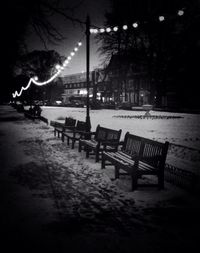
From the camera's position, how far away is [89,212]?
207 inches

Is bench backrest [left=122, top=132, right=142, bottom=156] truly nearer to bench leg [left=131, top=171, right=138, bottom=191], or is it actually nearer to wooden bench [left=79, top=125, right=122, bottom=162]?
wooden bench [left=79, top=125, right=122, bottom=162]

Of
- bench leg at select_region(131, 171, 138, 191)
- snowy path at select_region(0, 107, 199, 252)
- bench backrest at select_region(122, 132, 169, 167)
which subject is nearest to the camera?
snowy path at select_region(0, 107, 199, 252)

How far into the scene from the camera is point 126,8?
3962cm

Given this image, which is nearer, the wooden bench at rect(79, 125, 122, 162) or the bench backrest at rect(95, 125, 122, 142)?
the wooden bench at rect(79, 125, 122, 162)

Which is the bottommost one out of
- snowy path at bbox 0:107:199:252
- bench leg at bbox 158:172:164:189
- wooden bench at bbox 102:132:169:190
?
snowy path at bbox 0:107:199:252

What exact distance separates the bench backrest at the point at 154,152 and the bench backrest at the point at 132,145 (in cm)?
40

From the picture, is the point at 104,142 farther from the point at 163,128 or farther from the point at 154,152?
the point at 163,128

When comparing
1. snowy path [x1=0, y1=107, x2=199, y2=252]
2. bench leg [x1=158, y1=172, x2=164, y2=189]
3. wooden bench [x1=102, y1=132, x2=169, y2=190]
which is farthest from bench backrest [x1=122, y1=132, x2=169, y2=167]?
snowy path [x1=0, y1=107, x2=199, y2=252]

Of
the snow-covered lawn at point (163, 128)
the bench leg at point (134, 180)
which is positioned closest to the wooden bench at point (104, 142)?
the bench leg at point (134, 180)

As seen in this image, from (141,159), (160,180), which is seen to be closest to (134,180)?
(141,159)

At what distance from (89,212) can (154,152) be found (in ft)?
8.04

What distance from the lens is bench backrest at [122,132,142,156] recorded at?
7.98m

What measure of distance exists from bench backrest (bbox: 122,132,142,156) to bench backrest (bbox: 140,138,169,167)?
400 millimetres

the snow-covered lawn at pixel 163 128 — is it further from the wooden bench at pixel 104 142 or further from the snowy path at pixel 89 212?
the snowy path at pixel 89 212
